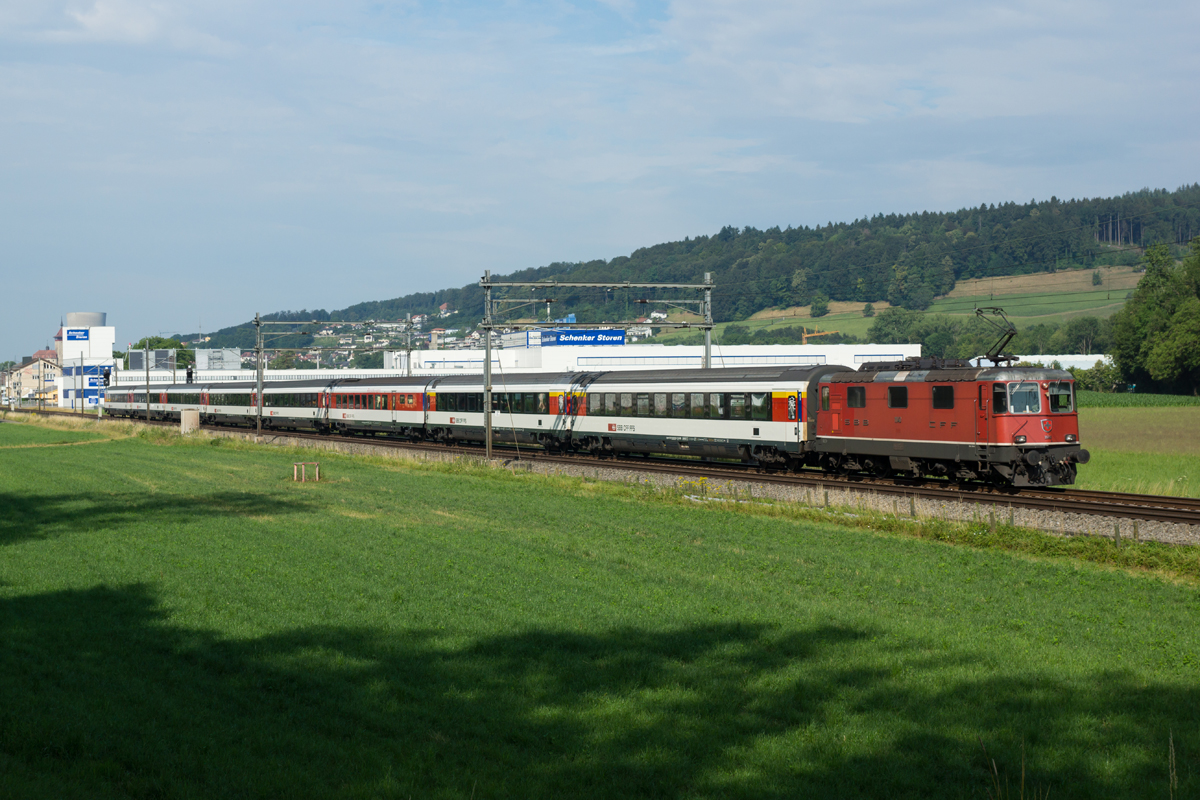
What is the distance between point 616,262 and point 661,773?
17435cm

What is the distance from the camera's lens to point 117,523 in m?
22.6

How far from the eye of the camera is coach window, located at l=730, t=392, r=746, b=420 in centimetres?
3391

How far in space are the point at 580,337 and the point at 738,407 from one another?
2787 inches

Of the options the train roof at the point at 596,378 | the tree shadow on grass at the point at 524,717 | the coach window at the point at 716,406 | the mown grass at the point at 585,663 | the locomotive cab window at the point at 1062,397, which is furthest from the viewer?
the coach window at the point at 716,406

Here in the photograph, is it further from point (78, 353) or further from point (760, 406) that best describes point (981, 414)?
point (78, 353)

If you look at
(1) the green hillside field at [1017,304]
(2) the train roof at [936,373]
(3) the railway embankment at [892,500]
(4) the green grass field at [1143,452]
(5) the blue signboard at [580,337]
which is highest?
(1) the green hillside field at [1017,304]

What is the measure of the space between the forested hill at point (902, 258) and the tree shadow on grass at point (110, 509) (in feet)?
336

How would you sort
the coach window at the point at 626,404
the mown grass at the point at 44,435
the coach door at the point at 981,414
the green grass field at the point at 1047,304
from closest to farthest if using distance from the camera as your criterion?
1. the coach door at the point at 981,414
2. the coach window at the point at 626,404
3. the mown grass at the point at 44,435
4. the green grass field at the point at 1047,304

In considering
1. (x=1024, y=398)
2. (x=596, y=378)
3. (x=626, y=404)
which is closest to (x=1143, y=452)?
(x=1024, y=398)

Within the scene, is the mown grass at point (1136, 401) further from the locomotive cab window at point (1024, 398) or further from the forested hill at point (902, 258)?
the locomotive cab window at point (1024, 398)

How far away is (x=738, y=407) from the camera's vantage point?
34.1m

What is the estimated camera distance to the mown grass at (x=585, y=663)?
7.85 m

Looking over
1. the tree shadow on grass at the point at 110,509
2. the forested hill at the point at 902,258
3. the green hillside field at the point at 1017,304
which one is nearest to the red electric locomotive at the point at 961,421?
the tree shadow on grass at the point at 110,509

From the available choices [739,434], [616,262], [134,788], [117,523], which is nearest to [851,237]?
[616,262]
